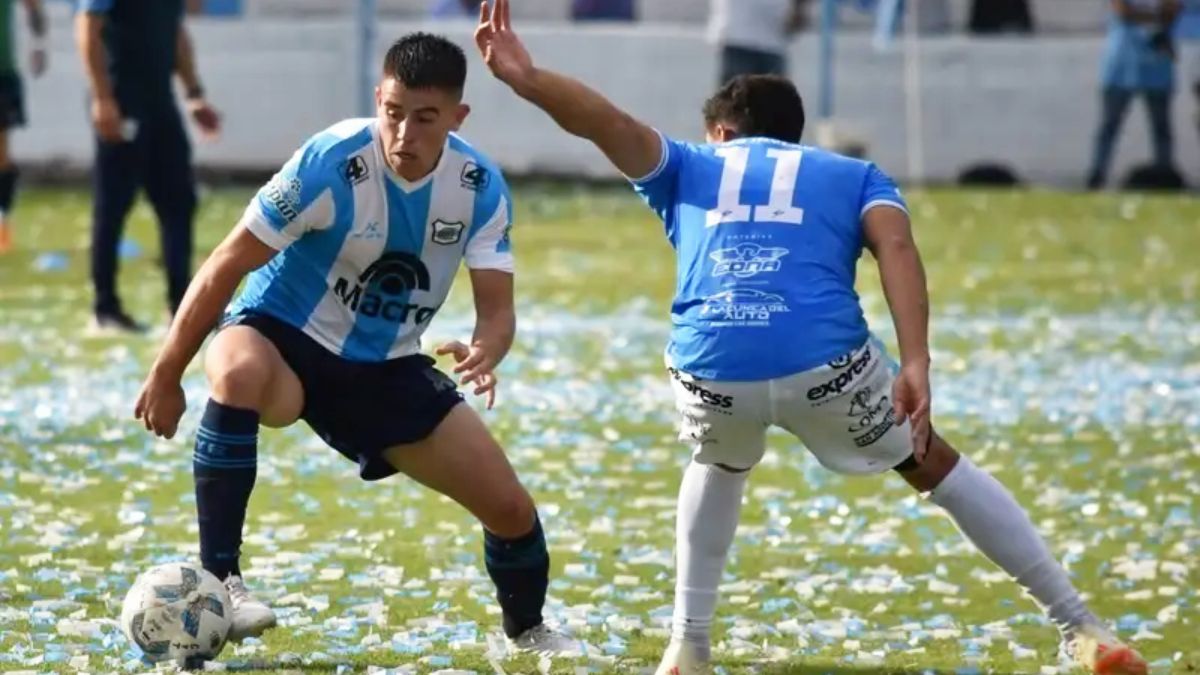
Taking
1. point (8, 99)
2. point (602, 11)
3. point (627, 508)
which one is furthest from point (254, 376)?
point (602, 11)

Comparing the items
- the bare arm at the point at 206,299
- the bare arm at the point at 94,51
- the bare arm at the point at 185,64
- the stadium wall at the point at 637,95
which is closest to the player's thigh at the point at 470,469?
the bare arm at the point at 206,299

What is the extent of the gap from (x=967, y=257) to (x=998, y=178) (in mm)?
6226

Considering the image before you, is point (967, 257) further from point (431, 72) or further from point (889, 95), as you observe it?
point (431, 72)

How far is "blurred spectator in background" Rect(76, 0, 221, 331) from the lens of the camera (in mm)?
14094

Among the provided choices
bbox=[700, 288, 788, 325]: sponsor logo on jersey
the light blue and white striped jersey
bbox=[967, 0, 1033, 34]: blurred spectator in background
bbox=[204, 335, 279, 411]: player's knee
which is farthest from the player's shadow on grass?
bbox=[967, 0, 1033, 34]: blurred spectator in background

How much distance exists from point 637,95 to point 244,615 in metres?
19.1

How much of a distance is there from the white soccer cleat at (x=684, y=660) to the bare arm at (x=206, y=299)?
56.3 inches

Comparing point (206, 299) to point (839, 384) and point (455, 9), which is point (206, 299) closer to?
point (839, 384)

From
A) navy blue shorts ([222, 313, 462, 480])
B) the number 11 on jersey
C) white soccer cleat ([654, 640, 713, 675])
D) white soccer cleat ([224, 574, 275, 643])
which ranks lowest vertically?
white soccer cleat ([654, 640, 713, 675])

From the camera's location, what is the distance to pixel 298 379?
6906mm

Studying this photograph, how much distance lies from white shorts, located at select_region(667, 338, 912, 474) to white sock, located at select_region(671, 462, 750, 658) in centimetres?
13

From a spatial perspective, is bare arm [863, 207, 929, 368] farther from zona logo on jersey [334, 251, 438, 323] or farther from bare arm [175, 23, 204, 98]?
bare arm [175, 23, 204, 98]

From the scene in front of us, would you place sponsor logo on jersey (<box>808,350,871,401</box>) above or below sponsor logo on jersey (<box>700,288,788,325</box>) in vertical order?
below

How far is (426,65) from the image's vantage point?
6.64 meters
